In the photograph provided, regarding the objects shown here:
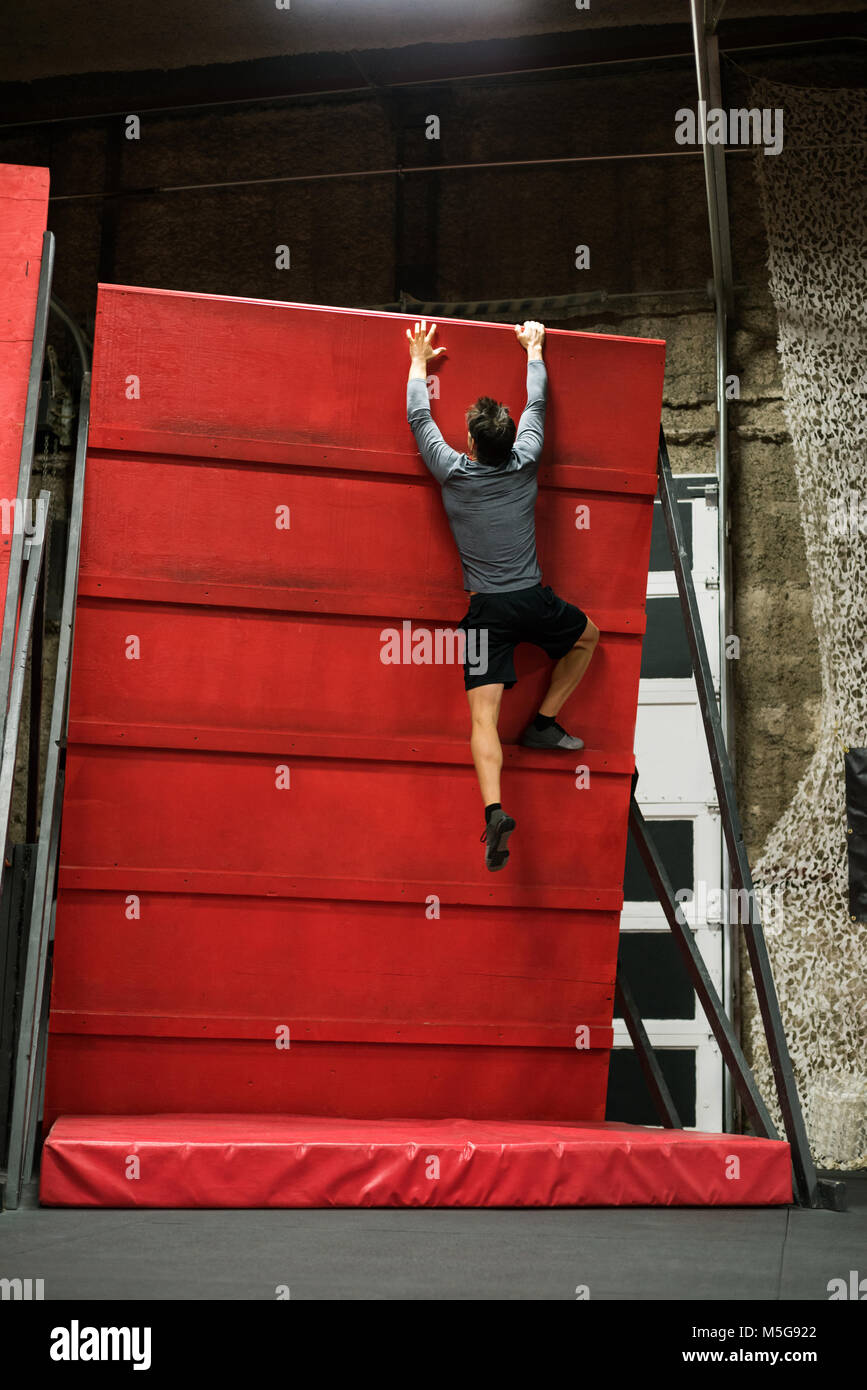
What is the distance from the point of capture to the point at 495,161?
941 centimetres

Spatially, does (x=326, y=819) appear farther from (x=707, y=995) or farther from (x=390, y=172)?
(x=390, y=172)

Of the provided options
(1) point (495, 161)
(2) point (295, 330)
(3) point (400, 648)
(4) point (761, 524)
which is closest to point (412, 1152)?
(3) point (400, 648)

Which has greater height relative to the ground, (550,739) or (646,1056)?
(550,739)

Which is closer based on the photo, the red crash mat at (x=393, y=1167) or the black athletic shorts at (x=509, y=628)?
the red crash mat at (x=393, y=1167)

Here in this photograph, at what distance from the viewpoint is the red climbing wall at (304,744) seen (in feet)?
17.7

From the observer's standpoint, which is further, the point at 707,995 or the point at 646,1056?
the point at 646,1056

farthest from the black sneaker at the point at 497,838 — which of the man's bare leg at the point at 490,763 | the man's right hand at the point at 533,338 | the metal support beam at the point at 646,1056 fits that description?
the man's right hand at the point at 533,338

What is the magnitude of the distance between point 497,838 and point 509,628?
844mm

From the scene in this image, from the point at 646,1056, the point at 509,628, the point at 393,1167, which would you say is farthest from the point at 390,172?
the point at 393,1167

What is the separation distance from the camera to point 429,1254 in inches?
138

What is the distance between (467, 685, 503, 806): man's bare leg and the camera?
5.32 meters

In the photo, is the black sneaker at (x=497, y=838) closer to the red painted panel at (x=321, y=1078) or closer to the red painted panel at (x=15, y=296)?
the red painted panel at (x=321, y=1078)

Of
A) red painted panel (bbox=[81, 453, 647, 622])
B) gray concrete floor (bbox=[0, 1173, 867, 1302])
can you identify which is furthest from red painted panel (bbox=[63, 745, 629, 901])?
gray concrete floor (bbox=[0, 1173, 867, 1302])

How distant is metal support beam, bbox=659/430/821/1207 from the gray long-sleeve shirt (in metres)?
0.57
